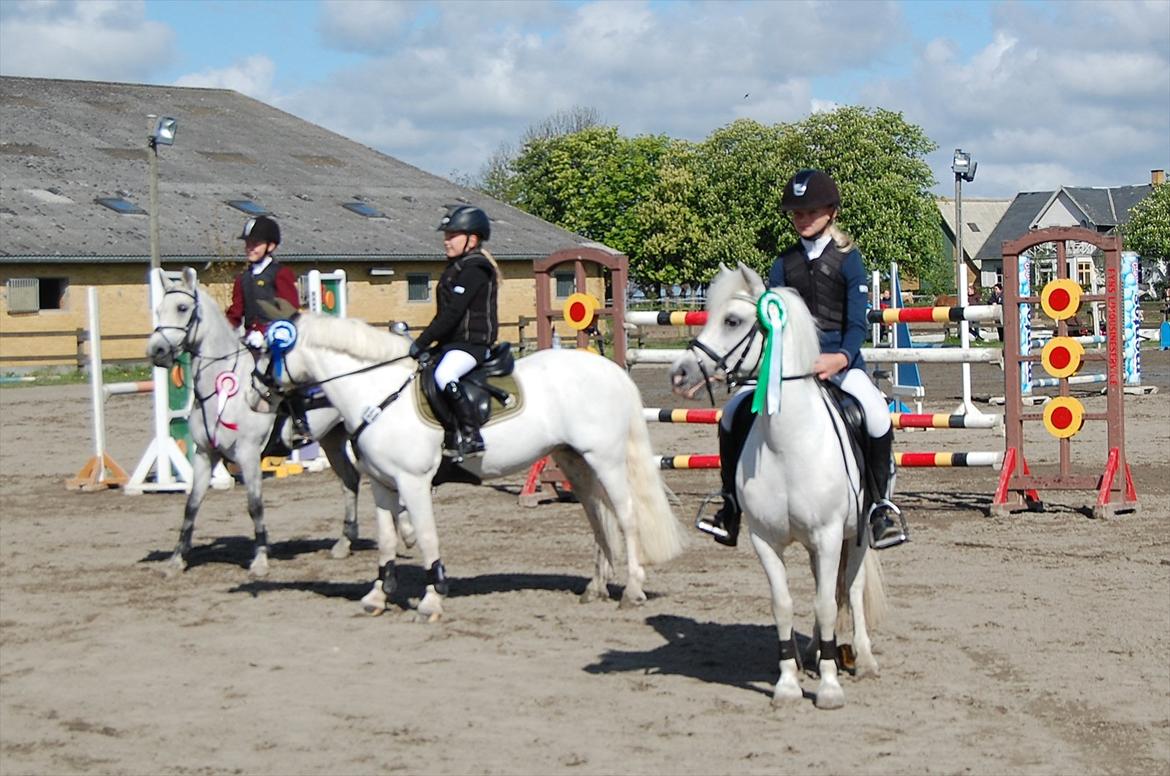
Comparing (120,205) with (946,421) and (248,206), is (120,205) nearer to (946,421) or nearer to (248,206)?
(248,206)

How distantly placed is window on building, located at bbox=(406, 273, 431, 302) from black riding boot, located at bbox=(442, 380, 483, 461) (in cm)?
3701

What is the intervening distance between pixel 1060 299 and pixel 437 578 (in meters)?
5.99

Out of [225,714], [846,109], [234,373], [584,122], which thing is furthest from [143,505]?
[584,122]

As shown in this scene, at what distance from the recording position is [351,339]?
9.23 metres

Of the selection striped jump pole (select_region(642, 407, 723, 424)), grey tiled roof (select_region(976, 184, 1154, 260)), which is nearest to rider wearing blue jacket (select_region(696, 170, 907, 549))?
striped jump pole (select_region(642, 407, 723, 424))

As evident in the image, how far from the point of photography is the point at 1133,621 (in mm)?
8211

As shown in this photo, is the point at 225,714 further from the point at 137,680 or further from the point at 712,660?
the point at 712,660

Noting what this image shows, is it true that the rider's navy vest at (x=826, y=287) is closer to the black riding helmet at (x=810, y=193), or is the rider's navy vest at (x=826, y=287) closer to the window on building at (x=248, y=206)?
the black riding helmet at (x=810, y=193)

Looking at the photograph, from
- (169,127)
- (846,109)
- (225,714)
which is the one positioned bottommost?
(225,714)

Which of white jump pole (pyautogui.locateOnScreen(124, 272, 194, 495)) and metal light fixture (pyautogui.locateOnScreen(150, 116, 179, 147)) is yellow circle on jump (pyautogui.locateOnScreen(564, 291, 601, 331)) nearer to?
white jump pole (pyautogui.locateOnScreen(124, 272, 194, 495))

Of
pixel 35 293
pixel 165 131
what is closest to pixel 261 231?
pixel 165 131

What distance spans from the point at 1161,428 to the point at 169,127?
1453 centimetres

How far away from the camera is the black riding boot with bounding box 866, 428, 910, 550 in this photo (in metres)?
6.92

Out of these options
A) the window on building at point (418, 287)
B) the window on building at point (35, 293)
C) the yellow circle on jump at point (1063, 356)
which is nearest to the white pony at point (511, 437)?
the yellow circle on jump at point (1063, 356)
